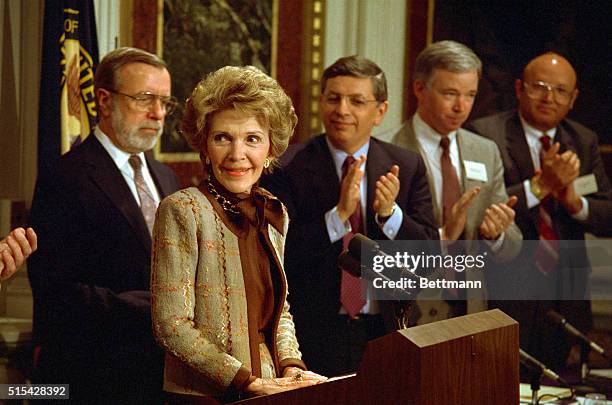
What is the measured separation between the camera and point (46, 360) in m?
3.72

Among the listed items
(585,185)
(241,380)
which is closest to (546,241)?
(585,185)

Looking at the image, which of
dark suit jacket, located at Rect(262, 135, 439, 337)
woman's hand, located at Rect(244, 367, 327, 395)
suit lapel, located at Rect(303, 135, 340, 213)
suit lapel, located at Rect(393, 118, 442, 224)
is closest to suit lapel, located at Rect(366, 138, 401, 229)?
dark suit jacket, located at Rect(262, 135, 439, 337)

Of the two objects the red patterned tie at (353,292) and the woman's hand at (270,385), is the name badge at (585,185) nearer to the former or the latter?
the red patterned tie at (353,292)

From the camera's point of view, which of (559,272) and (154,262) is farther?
(559,272)

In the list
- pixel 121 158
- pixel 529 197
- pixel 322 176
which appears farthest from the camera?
pixel 529 197

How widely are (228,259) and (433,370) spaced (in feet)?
2.04

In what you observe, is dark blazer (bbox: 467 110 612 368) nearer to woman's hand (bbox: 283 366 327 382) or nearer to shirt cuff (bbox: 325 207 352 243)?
shirt cuff (bbox: 325 207 352 243)

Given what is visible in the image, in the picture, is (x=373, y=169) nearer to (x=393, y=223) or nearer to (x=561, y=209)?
(x=393, y=223)

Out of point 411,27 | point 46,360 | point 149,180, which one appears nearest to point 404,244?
point 149,180

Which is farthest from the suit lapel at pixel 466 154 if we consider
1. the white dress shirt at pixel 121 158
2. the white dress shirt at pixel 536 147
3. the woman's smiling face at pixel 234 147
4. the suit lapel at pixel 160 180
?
the woman's smiling face at pixel 234 147

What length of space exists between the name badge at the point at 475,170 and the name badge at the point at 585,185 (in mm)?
741

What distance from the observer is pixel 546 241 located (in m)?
5.26

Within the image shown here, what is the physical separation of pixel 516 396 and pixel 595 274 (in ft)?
13.2

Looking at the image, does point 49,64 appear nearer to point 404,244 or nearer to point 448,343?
point 404,244
